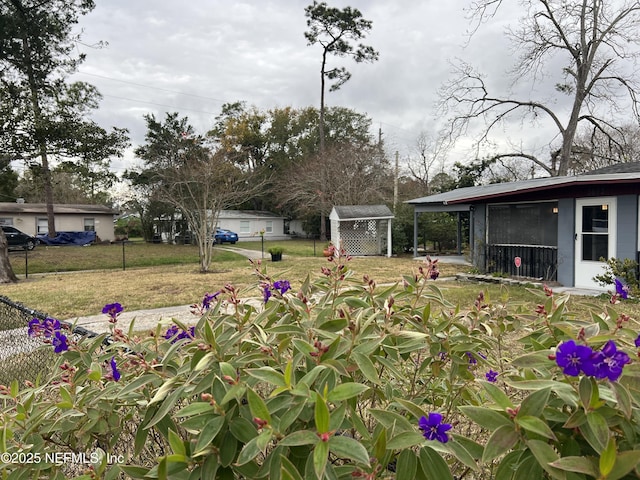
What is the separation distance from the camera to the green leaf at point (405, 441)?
2.50 feet

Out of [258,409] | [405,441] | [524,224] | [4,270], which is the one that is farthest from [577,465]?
[4,270]

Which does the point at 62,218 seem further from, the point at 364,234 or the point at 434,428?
the point at 434,428

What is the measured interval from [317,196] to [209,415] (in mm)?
24739

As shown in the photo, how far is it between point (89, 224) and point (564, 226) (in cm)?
2879

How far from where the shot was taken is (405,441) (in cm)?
77

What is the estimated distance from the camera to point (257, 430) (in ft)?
2.79

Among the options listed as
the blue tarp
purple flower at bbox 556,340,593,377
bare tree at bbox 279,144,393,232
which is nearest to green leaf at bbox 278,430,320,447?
purple flower at bbox 556,340,593,377

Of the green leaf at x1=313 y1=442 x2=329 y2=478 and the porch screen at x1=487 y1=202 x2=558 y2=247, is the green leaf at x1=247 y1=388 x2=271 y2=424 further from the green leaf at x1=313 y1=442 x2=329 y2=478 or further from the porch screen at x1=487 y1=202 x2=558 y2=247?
the porch screen at x1=487 y1=202 x2=558 y2=247

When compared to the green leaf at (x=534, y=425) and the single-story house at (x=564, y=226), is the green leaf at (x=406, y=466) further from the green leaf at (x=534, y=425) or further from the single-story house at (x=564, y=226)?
the single-story house at (x=564, y=226)

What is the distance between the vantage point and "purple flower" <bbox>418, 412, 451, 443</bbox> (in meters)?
0.79

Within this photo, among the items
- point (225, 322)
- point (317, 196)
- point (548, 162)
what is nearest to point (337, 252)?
point (225, 322)

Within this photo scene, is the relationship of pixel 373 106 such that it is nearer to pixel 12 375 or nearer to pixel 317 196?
pixel 317 196

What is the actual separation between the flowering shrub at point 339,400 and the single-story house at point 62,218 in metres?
29.7

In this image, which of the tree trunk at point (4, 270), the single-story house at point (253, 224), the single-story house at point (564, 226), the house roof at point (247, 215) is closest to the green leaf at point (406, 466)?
the single-story house at point (564, 226)
